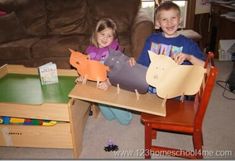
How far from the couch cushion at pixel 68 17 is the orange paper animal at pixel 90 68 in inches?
63.7

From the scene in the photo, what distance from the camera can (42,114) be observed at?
1576 millimetres

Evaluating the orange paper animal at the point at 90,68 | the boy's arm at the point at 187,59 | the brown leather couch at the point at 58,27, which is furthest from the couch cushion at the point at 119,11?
the boy's arm at the point at 187,59

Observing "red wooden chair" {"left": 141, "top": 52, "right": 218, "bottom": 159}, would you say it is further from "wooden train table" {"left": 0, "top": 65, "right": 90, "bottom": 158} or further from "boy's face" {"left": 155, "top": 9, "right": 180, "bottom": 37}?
"wooden train table" {"left": 0, "top": 65, "right": 90, "bottom": 158}

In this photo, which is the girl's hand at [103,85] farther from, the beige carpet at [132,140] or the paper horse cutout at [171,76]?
the beige carpet at [132,140]

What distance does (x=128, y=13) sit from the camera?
3.05m

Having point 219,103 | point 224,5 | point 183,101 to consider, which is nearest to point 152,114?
point 183,101

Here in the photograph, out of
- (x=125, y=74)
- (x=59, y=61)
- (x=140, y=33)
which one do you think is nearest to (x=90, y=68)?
(x=125, y=74)

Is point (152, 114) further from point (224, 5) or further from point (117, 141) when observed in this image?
point (224, 5)

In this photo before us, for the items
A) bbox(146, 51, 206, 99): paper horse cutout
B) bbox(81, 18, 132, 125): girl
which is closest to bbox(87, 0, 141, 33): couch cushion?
bbox(81, 18, 132, 125): girl

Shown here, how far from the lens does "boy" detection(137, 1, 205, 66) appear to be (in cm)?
160

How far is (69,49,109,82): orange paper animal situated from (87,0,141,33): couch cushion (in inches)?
58.7

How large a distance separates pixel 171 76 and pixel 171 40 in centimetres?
39

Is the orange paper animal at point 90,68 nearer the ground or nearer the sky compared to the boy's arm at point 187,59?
nearer the ground

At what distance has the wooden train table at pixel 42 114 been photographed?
156 cm
